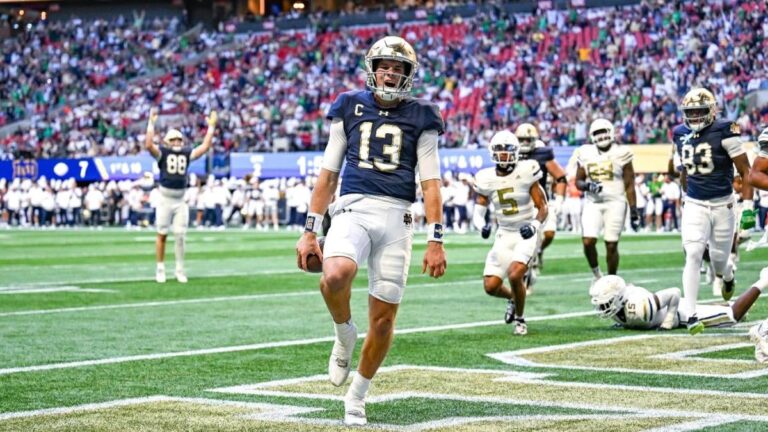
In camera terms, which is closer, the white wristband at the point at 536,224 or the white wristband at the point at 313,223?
the white wristband at the point at 313,223

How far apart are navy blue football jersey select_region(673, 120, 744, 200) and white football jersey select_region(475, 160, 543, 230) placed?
1461 millimetres

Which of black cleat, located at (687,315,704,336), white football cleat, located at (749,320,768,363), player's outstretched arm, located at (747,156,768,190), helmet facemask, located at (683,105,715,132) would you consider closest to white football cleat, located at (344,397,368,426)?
white football cleat, located at (749,320,768,363)

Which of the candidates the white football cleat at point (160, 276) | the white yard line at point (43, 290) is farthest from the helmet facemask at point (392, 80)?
the white football cleat at point (160, 276)

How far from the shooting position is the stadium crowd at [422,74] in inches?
1355

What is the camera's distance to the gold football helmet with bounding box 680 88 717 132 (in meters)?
9.51

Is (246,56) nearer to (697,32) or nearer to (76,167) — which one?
(76,167)

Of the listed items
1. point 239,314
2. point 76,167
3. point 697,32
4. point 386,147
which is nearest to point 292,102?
point 76,167

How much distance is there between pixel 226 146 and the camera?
40500 millimetres

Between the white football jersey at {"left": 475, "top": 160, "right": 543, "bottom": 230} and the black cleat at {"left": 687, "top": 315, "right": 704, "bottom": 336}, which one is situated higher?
the white football jersey at {"left": 475, "top": 160, "right": 543, "bottom": 230}

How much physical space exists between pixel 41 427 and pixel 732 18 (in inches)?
1292

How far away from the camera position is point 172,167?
15445 millimetres

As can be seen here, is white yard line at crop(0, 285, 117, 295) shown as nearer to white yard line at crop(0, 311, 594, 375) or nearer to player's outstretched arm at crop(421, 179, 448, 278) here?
white yard line at crop(0, 311, 594, 375)

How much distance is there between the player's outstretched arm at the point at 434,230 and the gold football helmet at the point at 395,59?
452 mm

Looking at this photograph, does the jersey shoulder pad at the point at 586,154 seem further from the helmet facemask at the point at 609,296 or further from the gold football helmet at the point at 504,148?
the helmet facemask at the point at 609,296
